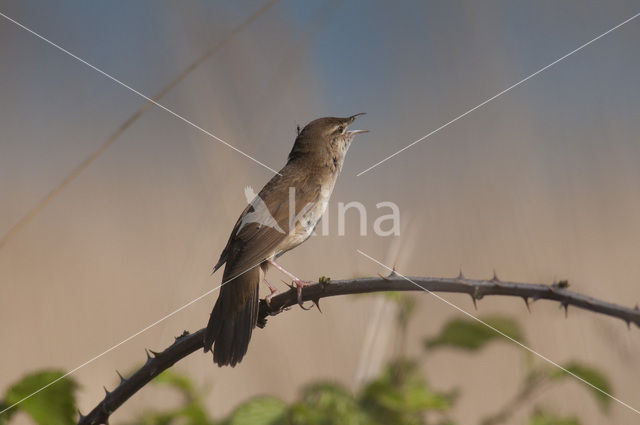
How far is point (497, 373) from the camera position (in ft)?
11.6

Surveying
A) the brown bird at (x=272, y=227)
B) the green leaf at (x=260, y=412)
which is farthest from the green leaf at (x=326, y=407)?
the brown bird at (x=272, y=227)

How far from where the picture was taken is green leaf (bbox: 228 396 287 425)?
2.02m

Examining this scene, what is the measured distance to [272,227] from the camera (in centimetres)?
304

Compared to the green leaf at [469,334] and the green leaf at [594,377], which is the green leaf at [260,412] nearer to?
the green leaf at [469,334]

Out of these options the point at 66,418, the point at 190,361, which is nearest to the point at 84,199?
the point at 190,361

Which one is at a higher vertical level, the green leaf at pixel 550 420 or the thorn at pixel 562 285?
the thorn at pixel 562 285

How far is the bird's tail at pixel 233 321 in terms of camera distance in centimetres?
250

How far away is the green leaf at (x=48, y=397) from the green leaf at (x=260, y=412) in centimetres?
50

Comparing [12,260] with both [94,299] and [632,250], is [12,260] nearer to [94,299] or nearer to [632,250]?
[94,299]

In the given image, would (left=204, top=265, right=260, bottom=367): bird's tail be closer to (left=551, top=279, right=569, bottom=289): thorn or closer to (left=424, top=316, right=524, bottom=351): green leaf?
(left=424, top=316, right=524, bottom=351): green leaf

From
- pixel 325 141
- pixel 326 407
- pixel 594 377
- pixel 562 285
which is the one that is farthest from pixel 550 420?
pixel 325 141

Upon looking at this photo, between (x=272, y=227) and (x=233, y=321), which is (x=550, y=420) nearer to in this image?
(x=233, y=321)

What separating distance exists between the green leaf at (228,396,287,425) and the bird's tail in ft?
1.20

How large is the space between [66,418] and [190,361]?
1.82 metres
